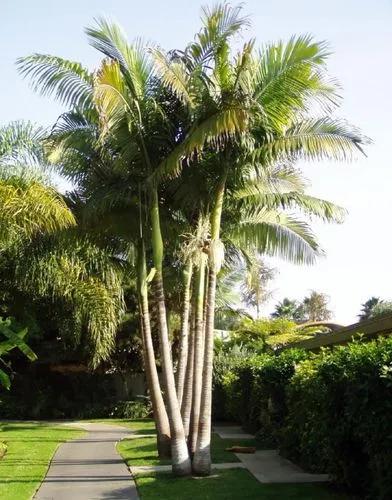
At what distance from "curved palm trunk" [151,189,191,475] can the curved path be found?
2.93 ft

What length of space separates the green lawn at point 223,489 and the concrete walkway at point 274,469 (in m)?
0.32

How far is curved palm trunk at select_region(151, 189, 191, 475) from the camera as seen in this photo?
11.1 metres

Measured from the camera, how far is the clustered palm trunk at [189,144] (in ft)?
37.3

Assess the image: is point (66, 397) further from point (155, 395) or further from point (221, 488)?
point (221, 488)

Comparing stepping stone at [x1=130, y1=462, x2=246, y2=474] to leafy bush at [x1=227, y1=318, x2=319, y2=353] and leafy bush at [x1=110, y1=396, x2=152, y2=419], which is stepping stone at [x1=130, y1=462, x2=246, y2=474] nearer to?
leafy bush at [x1=110, y1=396, x2=152, y2=419]

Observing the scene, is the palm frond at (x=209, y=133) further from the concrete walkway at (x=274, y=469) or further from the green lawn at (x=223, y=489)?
the concrete walkway at (x=274, y=469)

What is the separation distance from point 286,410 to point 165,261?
5.21 metres

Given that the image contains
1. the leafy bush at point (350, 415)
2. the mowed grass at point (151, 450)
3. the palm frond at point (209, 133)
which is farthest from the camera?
the mowed grass at point (151, 450)

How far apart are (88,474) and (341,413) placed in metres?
5.42

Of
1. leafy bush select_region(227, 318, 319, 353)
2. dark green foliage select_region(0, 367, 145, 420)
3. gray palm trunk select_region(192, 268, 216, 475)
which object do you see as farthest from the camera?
leafy bush select_region(227, 318, 319, 353)

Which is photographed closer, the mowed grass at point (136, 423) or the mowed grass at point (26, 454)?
the mowed grass at point (26, 454)

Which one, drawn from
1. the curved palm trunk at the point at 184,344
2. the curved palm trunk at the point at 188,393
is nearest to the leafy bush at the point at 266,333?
the curved palm trunk at the point at 184,344

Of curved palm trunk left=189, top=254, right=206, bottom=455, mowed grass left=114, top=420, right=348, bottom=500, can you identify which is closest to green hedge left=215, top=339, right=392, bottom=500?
→ mowed grass left=114, top=420, right=348, bottom=500

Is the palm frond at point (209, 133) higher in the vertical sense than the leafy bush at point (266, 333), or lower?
higher
